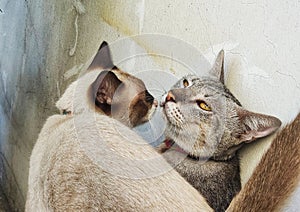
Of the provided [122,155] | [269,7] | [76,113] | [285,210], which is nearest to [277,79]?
[269,7]

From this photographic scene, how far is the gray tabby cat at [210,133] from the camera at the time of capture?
1.14m

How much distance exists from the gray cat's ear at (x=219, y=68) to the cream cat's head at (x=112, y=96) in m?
0.21

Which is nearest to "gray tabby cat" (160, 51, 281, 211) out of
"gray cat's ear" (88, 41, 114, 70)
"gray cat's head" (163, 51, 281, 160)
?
"gray cat's head" (163, 51, 281, 160)

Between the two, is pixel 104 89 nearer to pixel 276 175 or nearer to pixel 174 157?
pixel 174 157

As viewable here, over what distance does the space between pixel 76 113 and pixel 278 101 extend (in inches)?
21.4

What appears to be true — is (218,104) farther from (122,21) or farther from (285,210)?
(122,21)

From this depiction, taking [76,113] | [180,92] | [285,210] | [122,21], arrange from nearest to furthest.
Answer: [285,210] < [180,92] < [76,113] < [122,21]

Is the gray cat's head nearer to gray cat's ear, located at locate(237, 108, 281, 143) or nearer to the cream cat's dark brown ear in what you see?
gray cat's ear, located at locate(237, 108, 281, 143)

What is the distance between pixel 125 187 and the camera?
113cm

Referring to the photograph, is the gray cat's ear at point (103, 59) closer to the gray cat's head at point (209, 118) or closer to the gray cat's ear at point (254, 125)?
the gray cat's head at point (209, 118)

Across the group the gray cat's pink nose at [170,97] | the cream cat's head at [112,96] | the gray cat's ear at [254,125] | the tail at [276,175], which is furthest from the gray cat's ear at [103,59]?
the tail at [276,175]

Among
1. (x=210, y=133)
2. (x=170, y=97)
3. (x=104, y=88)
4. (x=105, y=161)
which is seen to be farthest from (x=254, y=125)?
(x=104, y=88)

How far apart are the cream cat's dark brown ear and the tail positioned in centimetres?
48

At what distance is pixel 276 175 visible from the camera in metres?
0.99
